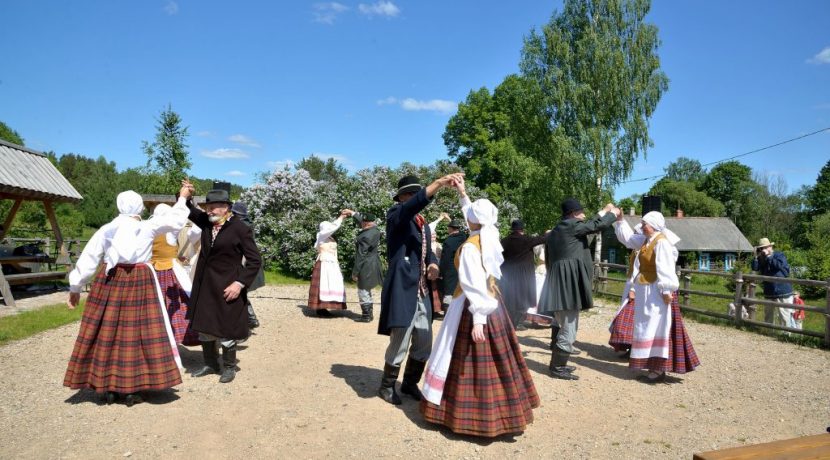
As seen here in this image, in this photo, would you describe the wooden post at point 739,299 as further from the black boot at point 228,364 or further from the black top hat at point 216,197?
the black top hat at point 216,197

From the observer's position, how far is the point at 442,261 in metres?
9.04

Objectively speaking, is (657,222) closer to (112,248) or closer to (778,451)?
(778,451)

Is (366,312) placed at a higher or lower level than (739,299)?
lower

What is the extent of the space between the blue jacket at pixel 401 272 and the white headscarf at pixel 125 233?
2.33 m

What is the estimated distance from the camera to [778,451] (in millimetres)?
2529

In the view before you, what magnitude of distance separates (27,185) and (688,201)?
192 feet

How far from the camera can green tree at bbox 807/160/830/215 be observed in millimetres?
47031

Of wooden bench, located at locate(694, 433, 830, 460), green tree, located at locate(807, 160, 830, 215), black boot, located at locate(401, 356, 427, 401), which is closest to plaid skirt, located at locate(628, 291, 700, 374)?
black boot, located at locate(401, 356, 427, 401)

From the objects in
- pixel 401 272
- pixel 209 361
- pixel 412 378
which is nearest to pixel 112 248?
pixel 209 361

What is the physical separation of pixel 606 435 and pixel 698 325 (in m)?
6.97

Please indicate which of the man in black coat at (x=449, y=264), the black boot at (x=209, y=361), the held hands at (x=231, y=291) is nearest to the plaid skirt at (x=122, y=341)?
the held hands at (x=231, y=291)

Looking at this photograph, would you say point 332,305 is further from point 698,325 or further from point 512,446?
point 698,325

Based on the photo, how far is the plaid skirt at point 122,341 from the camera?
462cm

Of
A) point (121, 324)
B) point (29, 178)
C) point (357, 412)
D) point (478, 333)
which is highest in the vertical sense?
point (29, 178)
